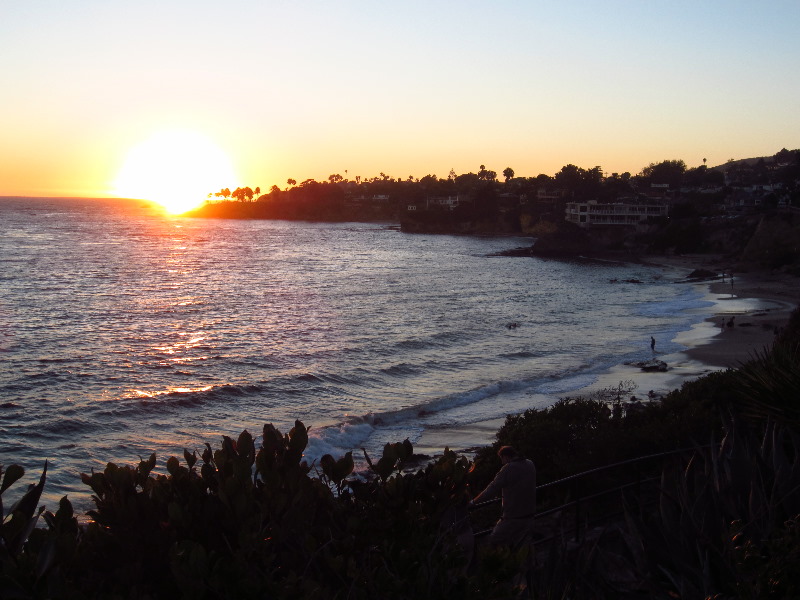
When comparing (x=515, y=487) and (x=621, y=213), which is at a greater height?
(x=621, y=213)

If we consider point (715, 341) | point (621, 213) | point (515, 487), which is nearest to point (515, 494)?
point (515, 487)

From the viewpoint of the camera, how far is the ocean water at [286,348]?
2089 centimetres

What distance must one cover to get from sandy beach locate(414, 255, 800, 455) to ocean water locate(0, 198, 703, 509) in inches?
42.1

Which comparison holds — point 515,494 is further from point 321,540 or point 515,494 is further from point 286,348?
point 286,348

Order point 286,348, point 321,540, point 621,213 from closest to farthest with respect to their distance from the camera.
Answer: point 321,540
point 286,348
point 621,213

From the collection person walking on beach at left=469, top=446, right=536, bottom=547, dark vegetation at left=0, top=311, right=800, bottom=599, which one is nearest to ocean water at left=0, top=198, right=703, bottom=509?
person walking on beach at left=469, top=446, right=536, bottom=547

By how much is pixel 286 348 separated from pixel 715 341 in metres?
19.9

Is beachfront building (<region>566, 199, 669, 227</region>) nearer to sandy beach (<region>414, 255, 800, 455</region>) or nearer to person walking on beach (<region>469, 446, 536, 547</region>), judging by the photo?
sandy beach (<region>414, 255, 800, 455</region>)

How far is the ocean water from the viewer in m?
20.9

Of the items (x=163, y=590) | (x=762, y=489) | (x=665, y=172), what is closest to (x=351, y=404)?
(x=762, y=489)

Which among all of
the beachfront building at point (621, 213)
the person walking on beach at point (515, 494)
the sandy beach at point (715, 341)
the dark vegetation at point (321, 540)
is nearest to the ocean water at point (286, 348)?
the sandy beach at point (715, 341)

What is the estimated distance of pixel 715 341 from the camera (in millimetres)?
33688

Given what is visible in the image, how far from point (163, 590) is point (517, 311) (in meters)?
44.8

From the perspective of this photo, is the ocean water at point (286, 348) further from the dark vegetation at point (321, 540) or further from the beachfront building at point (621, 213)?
the beachfront building at point (621, 213)
